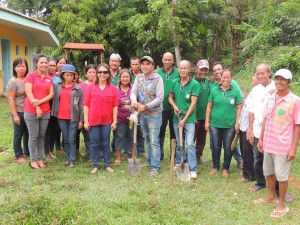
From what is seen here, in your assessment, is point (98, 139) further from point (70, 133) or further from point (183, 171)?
point (183, 171)

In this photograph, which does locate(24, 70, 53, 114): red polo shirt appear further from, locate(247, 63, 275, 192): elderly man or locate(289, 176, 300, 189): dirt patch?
locate(289, 176, 300, 189): dirt patch

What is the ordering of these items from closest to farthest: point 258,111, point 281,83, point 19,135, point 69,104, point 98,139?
point 281,83, point 258,111, point 98,139, point 69,104, point 19,135

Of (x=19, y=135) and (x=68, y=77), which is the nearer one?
(x=68, y=77)

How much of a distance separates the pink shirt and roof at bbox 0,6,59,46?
8457mm

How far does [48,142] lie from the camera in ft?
20.6

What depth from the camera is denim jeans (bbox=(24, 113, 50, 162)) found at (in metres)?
5.45

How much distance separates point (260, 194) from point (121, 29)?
17261 mm

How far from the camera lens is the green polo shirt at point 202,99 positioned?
596cm

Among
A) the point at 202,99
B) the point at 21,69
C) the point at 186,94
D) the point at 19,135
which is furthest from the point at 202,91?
the point at 19,135

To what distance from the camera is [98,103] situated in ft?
18.0

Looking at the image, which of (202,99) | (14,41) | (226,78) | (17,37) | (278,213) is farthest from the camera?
(17,37)

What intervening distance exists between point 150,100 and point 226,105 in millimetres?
1191

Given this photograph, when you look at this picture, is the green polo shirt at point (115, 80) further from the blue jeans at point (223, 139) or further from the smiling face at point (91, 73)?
the blue jeans at point (223, 139)

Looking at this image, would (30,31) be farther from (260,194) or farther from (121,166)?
(260,194)
